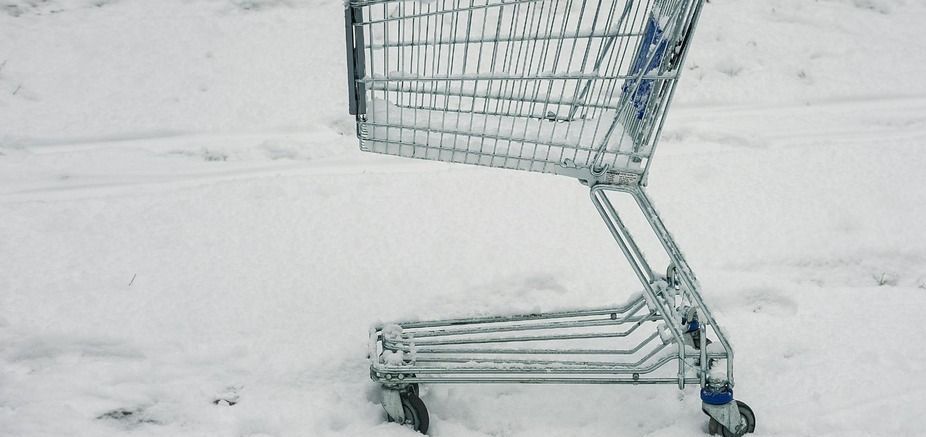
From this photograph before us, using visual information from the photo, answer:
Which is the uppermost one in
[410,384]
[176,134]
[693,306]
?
[693,306]

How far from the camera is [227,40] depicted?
4.81 meters

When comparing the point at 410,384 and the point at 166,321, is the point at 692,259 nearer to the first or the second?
the point at 410,384

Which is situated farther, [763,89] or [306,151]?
[763,89]

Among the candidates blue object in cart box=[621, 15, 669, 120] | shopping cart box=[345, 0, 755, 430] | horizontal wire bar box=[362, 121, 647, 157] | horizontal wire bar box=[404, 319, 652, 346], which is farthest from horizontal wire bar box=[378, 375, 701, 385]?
blue object in cart box=[621, 15, 669, 120]

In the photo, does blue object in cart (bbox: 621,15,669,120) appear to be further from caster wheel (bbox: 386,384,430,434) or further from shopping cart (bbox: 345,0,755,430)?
caster wheel (bbox: 386,384,430,434)

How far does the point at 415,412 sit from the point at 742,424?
92 cm

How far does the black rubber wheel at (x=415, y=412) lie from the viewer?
8.65 ft

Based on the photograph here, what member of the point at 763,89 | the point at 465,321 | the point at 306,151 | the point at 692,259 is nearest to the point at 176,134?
the point at 306,151

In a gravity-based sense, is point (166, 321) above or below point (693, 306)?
below

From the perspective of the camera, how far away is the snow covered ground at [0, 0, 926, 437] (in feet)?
9.05

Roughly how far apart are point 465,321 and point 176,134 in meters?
1.97

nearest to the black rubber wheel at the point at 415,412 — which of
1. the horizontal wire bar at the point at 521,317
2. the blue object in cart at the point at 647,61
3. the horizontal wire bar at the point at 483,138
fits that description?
the horizontal wire bar at the point at 521,317

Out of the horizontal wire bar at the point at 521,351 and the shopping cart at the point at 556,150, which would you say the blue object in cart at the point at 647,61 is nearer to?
the shopping cart at the point at 556,150

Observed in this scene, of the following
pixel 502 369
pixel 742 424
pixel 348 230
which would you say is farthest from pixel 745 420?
pixel 348 230
